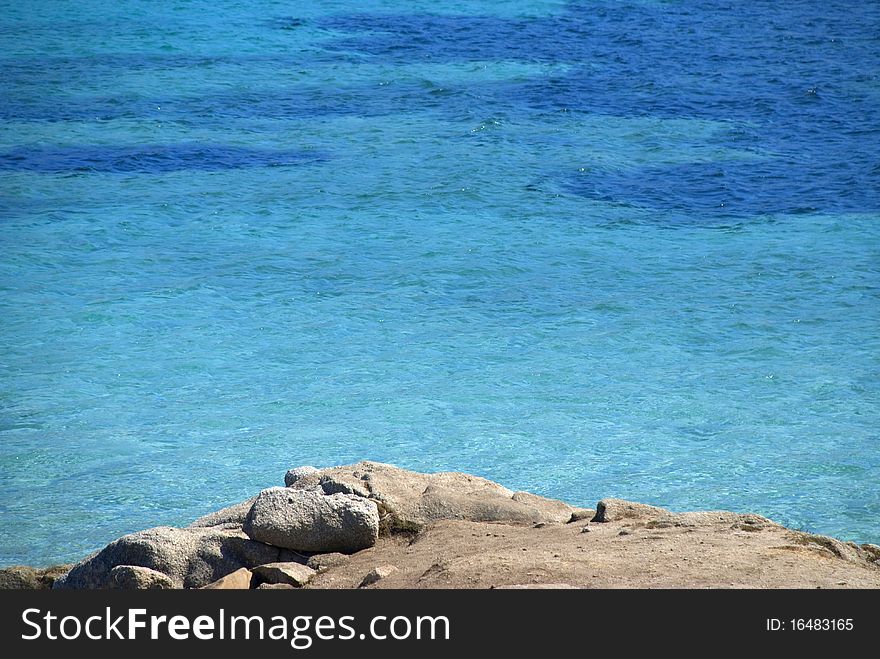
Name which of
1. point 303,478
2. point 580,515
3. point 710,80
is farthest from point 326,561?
point 710,80

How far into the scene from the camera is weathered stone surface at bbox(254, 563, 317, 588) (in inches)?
189

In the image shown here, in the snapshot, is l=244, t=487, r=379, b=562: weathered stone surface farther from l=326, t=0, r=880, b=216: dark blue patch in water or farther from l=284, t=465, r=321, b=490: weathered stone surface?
l=326, t=0, r=880, b=216: dark blue patch in water

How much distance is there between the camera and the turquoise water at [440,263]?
7.64 meters

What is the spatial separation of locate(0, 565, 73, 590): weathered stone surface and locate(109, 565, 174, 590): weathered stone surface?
720mm

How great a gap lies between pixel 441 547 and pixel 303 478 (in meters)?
1.06

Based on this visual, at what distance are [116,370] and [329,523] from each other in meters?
4.44

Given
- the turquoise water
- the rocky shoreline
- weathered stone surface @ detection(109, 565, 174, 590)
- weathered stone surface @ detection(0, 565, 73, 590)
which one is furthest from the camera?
the turquoise water

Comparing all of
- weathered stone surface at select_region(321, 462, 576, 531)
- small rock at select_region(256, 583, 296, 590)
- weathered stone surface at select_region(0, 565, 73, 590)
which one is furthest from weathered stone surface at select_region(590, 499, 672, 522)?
weathered stone surface at select_region(0, 565, 73, 590)

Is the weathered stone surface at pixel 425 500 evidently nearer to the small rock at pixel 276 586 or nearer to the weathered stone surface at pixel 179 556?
the weathered stone surface at pixel 179 556

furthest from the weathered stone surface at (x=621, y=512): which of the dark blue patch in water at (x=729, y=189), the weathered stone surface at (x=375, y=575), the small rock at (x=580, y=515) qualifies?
the dark blue patch in water at (x=729, y=189)

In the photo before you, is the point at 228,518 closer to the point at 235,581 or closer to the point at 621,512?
the point at 235,581

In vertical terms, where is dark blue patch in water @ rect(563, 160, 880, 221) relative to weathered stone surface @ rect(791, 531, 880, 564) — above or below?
above
